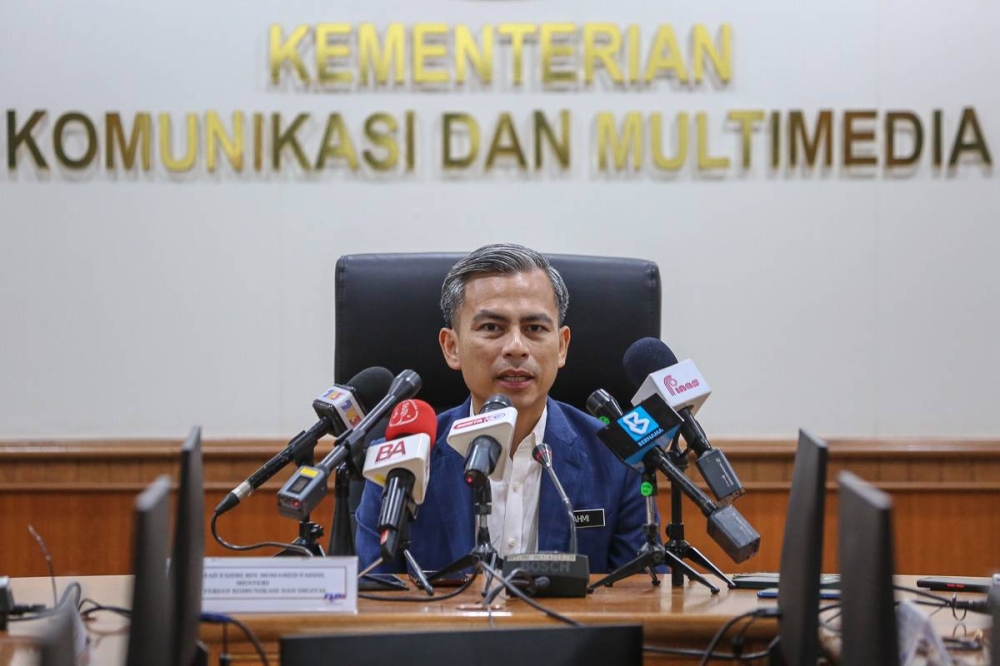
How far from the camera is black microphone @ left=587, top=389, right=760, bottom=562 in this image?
182 cm

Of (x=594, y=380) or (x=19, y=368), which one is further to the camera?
(x=19, y=368)

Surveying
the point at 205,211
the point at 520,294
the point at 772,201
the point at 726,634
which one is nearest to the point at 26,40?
the point at 205,211

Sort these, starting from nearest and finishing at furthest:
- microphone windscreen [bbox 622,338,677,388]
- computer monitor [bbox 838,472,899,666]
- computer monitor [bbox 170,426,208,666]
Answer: computer monitor [bbox 838,472,899,666] < computer monitor [bbox 170,426,208,666] < microphone windscreen [bbox 622,338,677,388]

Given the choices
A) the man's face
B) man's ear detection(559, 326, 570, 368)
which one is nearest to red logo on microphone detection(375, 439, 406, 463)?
the man's face

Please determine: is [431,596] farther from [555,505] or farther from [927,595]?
[927,595]

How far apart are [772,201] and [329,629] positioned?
264 centimetres

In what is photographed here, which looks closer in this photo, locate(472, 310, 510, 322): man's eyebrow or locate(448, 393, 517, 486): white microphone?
locate(448, 393, 517, 486): white microphone

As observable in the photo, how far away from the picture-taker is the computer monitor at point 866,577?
3.78 feet

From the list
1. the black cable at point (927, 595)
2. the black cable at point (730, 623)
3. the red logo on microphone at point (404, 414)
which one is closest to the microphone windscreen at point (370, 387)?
the red logo on microphone at point (404, 414)

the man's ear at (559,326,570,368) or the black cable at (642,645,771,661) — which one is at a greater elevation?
the man's ear at (559,326,570,368)

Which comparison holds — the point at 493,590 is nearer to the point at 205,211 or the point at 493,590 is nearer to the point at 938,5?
→ the point at 205,211

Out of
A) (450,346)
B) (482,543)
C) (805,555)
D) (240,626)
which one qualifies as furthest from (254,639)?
(450,346)

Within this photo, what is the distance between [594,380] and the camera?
2.60 meters

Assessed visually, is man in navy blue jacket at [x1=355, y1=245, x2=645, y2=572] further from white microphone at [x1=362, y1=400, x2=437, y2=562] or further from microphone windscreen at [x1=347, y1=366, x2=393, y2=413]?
white microphone at [x1=362, y1=400, x2=437, y2=562]
